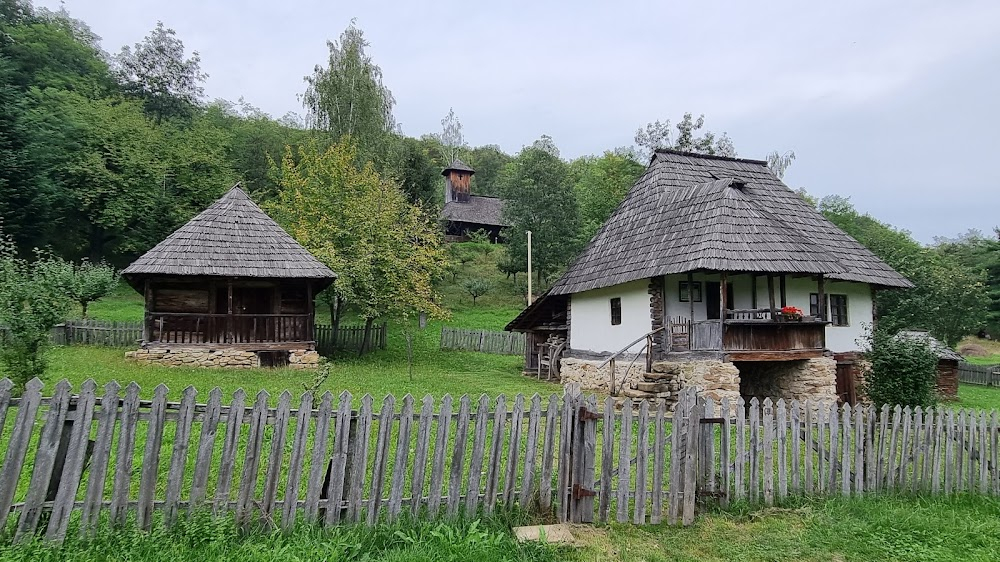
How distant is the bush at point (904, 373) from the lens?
9.96 metres

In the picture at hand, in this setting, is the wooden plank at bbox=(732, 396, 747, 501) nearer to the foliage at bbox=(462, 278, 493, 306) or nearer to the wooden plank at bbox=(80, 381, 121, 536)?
the wooden plank at bbox=(80, 381, 121, 536)

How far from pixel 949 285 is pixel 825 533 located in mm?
30374

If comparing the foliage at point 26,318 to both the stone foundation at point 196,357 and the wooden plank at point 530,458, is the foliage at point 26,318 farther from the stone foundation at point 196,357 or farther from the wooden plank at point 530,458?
the wooden plank at point 530,458

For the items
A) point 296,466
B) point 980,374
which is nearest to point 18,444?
point 296,466

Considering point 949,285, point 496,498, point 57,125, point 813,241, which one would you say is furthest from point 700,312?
point 57,125

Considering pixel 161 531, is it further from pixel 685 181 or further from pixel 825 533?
pixel 685 181

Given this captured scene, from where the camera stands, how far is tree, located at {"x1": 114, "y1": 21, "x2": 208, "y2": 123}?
4059 centimetres

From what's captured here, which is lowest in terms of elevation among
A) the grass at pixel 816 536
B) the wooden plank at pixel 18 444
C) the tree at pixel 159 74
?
the grass at pixel 816 536

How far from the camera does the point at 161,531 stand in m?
4.23

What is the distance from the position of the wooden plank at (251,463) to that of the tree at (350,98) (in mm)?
26482

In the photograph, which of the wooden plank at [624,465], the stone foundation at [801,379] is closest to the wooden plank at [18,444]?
the wooden plank at [624,465]

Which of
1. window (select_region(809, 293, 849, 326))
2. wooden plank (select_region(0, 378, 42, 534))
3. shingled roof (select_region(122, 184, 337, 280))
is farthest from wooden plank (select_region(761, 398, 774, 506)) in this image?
shingled roof (select_region(122, 184, 337, 280))

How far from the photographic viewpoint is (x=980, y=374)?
93.0ft

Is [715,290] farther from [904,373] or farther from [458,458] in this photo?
[458,458]
